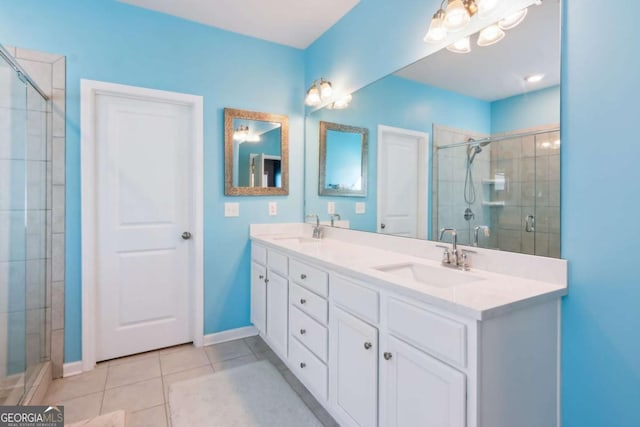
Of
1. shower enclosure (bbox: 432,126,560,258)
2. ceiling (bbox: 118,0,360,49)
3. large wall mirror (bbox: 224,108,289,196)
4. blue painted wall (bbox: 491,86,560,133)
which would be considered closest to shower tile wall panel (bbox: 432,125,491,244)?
shower enclosure (bbox: 432,126,560,258)

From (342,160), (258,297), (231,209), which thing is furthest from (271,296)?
(342,160)

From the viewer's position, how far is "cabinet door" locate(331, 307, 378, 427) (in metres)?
1.34

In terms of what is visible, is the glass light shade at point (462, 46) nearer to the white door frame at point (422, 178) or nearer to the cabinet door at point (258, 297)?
the white door frame at point (422, 178)

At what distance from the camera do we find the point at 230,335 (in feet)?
8.82

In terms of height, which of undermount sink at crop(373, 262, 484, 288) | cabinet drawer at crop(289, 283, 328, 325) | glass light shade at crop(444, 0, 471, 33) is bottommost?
cabinet drawer at crop(289, 283, 328, 325)

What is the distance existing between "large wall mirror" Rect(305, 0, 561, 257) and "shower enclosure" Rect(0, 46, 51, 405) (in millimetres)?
2057

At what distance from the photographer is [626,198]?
3.50 ft

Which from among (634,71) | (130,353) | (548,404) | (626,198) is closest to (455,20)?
(634,71)

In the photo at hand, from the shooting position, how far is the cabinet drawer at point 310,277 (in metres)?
1.69

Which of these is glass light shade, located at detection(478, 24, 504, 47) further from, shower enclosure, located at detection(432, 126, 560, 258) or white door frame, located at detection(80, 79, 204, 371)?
white door frame, located at detection(80, 79, 204, 371)

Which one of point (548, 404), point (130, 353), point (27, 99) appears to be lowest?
point (130, 353)

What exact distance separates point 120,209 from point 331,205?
1.59 metres

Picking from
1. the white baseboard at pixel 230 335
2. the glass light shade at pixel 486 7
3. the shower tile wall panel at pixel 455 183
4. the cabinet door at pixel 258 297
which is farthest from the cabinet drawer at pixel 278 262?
the glass light shade at pixel 486 7

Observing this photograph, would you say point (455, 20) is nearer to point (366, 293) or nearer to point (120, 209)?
point (366, 293)
